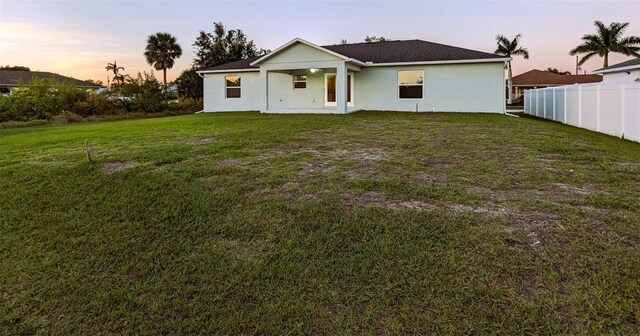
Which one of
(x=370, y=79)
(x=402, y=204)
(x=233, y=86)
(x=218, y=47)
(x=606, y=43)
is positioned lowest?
(x=402, y=204)

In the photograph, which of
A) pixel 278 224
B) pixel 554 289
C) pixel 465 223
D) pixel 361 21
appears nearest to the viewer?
pixel 554 289

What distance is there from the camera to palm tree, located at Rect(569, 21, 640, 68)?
41781 millimetres

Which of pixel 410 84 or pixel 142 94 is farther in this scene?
pixel 142 94

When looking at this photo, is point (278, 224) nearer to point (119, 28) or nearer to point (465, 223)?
point (465, 223)

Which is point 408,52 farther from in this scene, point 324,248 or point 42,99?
point 42,99

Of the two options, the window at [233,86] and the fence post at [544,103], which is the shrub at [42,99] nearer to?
the window at [233,86]

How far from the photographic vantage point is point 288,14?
21.8 m

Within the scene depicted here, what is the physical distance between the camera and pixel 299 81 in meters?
21.3

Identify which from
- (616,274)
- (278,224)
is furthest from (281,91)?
(616,274)

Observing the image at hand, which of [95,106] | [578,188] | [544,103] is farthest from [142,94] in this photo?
[578,188]

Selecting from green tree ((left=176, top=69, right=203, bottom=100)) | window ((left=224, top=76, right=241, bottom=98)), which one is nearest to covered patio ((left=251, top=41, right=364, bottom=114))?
window ((left=224, top=76, right=241, bottom=98))

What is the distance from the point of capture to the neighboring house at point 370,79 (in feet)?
58.6

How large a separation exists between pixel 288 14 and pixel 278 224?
19809 mm

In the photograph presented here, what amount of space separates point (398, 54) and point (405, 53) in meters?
0.35
